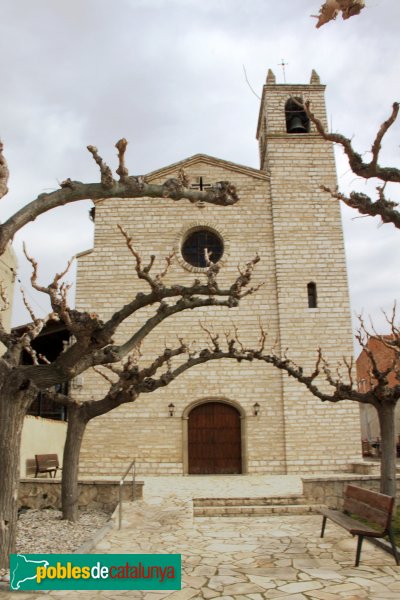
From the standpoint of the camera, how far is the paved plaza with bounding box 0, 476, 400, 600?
477 centimetres

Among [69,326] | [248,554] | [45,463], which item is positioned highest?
[69,326]

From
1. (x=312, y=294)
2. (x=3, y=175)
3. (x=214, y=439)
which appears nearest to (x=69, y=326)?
(x=3, y=175)

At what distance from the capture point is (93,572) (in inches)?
196

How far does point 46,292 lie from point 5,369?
150cm

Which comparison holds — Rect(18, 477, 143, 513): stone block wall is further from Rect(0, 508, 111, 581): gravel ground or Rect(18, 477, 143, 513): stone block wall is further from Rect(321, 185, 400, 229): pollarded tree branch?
Rect(321, 185, 400, 229): pollarded tree branch

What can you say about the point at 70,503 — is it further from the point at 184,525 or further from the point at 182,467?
the point at 182,467

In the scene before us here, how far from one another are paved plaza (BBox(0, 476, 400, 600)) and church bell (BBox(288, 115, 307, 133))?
12345 millimetres

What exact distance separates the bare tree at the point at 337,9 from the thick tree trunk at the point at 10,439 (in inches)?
188

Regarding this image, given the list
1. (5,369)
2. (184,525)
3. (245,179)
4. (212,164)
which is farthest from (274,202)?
(5,369)

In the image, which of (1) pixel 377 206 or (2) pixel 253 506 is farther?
(2) pixel 253 506

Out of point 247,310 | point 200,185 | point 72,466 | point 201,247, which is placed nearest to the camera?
point 72,466

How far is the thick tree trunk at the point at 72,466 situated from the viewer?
8.74 metres

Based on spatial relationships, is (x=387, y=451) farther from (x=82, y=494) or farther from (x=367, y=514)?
(x=82, y=494)

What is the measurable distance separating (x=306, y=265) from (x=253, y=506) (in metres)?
8.67
